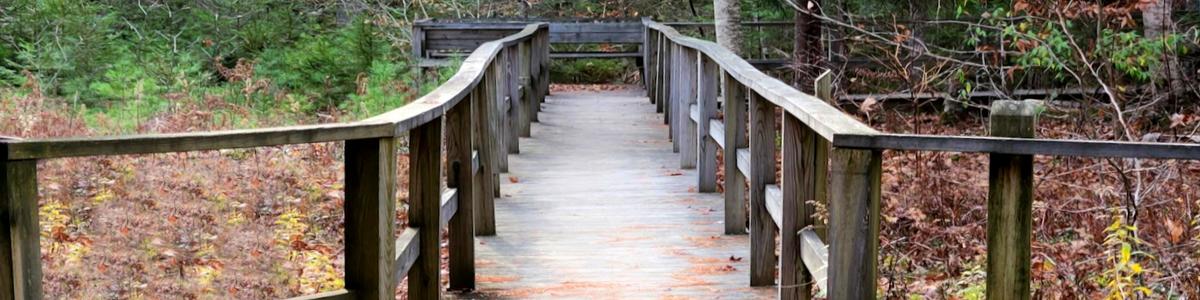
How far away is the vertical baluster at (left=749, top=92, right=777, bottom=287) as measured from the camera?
19.4ft

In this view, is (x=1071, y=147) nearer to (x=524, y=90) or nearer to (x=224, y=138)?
(x=224, y=138)

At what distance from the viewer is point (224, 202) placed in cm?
991

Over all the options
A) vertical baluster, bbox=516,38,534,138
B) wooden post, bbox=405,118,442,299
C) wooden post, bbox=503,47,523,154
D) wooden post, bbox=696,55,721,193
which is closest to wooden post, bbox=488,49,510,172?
wooden post, bbox=503,47,523,154

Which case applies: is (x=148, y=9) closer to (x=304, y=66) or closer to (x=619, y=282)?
(x=304, y=66)

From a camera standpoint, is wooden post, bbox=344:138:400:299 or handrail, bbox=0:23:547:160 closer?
handrail, bbox=0:23:547:160

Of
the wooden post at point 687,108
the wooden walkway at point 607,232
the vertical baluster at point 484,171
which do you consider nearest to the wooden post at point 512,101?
the wooden walkway at point 607,232

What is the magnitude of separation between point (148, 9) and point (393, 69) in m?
7.88

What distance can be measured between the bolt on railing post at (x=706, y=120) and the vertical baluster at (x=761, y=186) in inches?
88.2

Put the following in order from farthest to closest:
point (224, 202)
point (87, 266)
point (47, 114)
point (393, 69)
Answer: point (393, 69), point (47, 114), point (224, 202), point (87, 266)

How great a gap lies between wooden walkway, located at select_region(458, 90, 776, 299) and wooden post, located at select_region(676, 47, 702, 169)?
0.49 ft

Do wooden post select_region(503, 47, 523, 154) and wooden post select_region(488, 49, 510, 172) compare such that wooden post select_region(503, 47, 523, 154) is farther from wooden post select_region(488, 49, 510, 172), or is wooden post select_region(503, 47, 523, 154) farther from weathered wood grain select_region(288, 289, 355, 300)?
weathered wood grain select_region(288, 289, 355, 300)

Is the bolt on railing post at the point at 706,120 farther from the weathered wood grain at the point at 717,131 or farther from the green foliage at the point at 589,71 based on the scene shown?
the green foliage at the point at 589,71

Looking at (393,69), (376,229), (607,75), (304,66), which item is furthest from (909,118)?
(376,229)

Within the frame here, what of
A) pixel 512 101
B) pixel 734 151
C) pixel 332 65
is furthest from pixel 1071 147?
pixel 332 65
